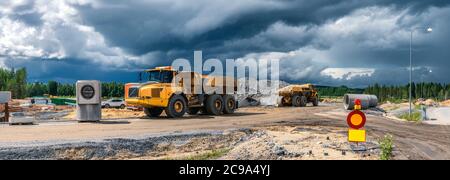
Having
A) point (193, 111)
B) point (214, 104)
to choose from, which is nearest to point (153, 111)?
point (193, 111)

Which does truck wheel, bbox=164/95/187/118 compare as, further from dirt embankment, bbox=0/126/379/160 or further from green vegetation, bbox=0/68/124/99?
green vegetation, bbox=0/68/124/99

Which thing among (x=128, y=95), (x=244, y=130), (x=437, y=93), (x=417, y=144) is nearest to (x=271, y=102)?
(x=128, y=95)

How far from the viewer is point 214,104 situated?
27.3 metres

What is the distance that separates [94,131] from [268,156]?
9.24 metres

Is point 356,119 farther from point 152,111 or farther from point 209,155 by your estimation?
point 152,111

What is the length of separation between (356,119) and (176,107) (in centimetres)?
1605

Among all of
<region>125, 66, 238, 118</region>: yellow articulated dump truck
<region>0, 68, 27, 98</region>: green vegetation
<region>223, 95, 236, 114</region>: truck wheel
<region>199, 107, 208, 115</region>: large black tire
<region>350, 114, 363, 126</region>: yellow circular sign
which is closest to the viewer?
<region>350, 114, 363, 126</region>: yellow circular sign

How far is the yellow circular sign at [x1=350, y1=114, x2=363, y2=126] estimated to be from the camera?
978cm

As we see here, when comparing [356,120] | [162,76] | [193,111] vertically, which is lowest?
[193,111]

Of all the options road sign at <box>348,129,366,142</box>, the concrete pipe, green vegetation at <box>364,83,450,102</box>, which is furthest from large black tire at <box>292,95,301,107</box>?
green vegetation at <box>364,83,450,102</box>

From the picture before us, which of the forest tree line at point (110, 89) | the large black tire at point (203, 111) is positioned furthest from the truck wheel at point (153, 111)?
the forest tree line at point (110, 89)
